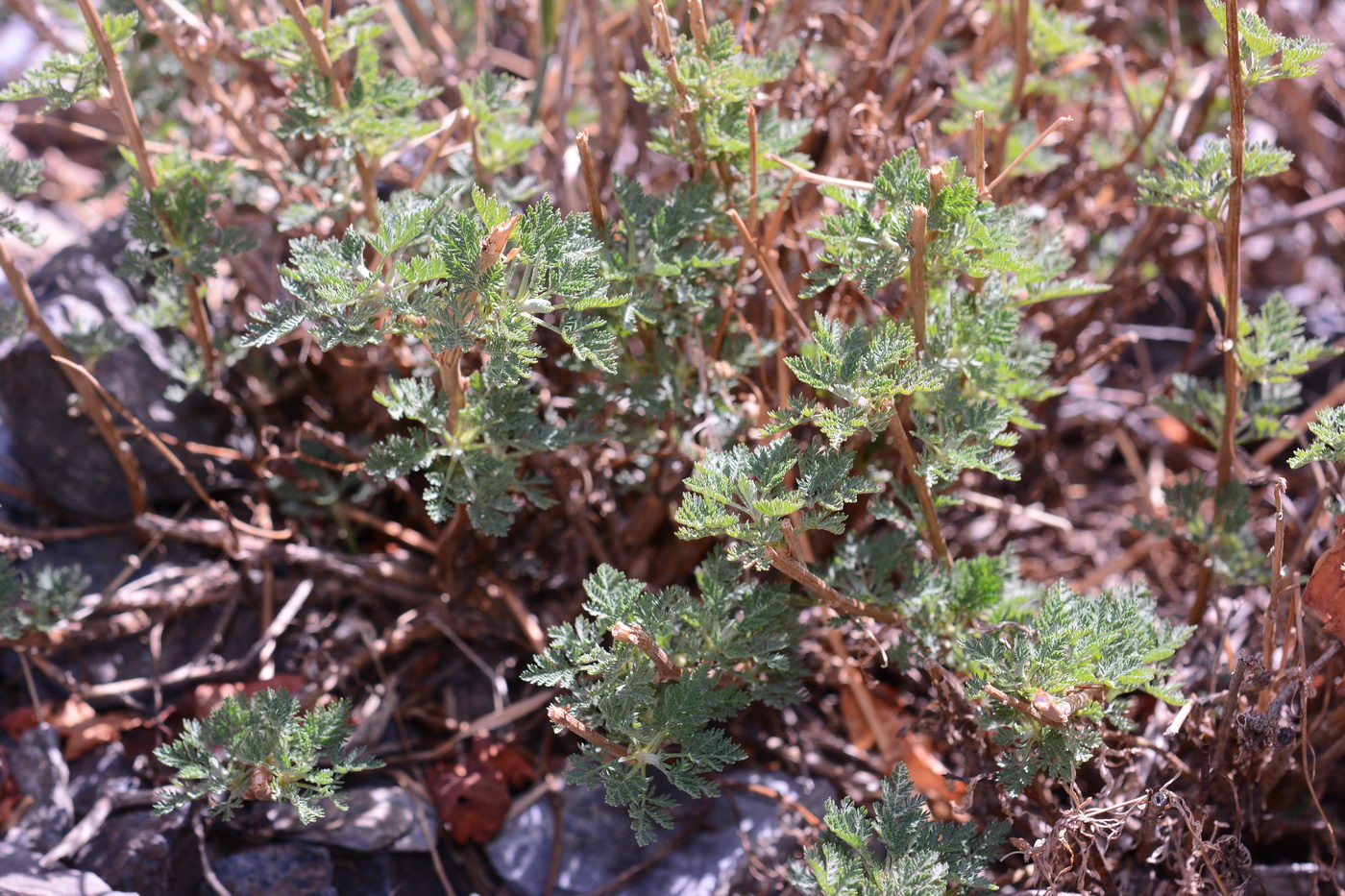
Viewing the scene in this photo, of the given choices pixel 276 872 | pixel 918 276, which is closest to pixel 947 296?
pixel 918 276

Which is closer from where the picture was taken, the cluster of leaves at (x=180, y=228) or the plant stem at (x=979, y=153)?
the plant stem at (x=979, y=153)

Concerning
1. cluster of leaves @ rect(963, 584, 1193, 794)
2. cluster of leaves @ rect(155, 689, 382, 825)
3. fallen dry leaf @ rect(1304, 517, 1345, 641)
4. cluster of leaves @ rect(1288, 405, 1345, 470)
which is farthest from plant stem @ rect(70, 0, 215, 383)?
fallen dry leaf @ rect(1304, 517, 1345, 641)

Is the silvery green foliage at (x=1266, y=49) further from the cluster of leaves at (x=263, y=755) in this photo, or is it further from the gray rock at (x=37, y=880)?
the gray rock at (x=37, y=880)

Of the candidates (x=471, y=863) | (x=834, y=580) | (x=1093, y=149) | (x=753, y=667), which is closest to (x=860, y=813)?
(x=753, y=667)

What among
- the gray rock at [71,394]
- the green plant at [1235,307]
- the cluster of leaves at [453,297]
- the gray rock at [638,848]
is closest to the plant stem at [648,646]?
the cluster of leaves at [453,297]

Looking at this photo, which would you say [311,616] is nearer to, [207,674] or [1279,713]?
[207,674]

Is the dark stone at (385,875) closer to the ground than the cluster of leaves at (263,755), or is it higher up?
closer to the ground

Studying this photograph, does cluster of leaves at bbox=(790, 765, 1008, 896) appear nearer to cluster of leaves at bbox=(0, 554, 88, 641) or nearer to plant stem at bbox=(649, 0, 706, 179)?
plant stem at bbox=(649, 0, 706, 179)
